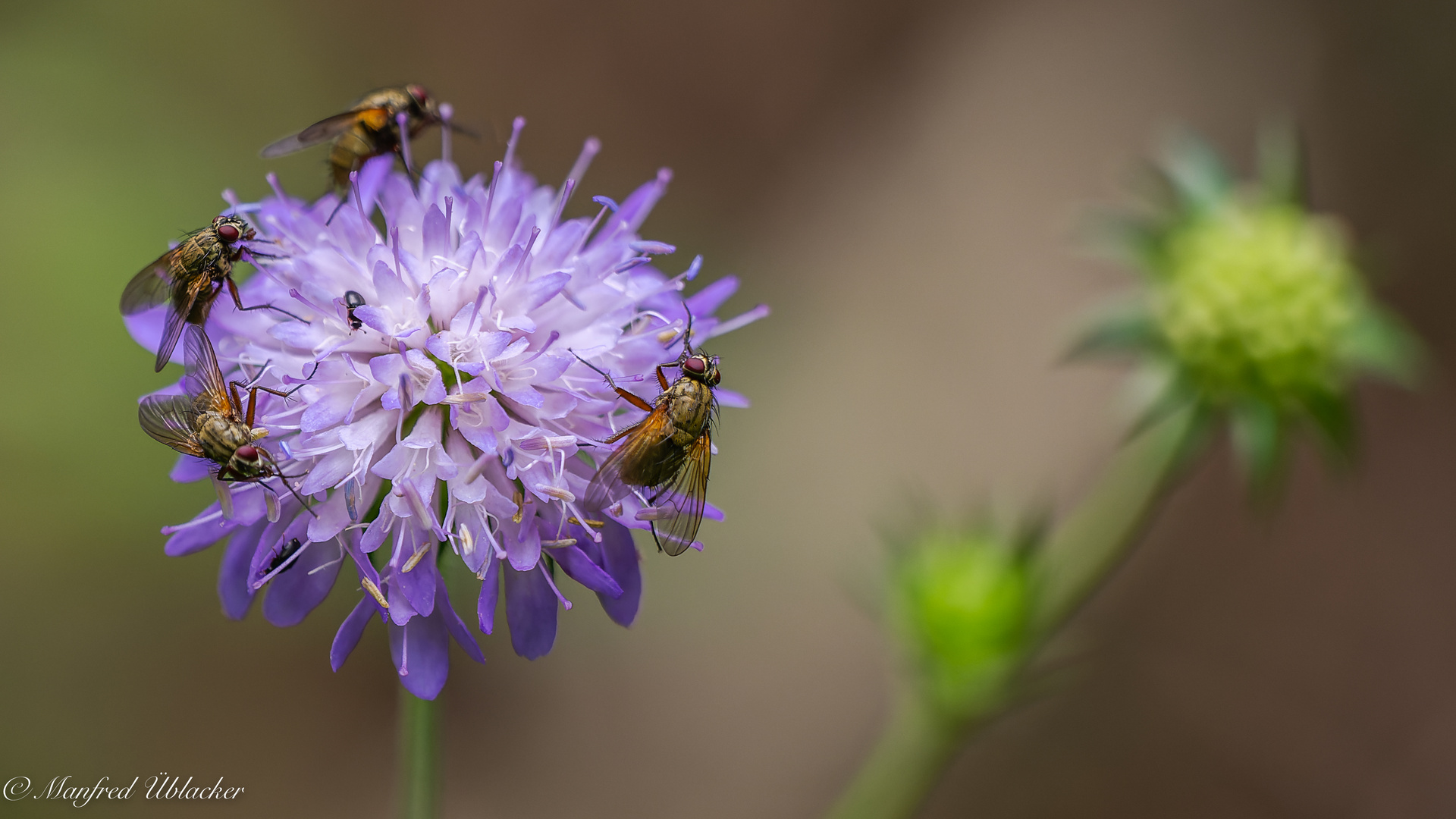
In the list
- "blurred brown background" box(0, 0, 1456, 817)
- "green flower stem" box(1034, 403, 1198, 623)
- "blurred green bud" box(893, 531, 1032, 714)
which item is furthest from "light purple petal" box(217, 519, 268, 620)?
"green flower stem" box(1034, 403, 1198, 623)

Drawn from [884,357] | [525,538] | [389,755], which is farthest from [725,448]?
[525,538]

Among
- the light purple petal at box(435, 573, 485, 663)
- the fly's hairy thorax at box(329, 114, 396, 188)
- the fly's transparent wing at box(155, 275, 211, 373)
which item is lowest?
the light purple petal at box(435, 573, 485, 663)

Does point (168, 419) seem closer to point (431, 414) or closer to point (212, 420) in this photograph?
point (212, 420)

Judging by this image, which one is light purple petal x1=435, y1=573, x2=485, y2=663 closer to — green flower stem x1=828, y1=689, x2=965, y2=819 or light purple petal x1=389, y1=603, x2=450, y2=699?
light purple petal x1=389, y1=603, x2=450, y2=699

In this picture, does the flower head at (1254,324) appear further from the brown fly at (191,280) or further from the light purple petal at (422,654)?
A: the brown fly at (191,280)

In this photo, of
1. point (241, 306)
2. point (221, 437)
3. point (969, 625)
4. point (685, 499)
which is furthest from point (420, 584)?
point (969, 625)

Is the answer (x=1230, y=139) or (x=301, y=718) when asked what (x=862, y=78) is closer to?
(x=1230, y=139)

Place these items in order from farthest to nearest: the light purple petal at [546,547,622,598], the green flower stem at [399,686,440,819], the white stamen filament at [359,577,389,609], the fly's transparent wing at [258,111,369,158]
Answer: the fly's transparent wing at [258,111,369,158] < the green flower stem at [399,686,440,819] < the light purple petal at [546,547,622,598] < the white stamen filament at [359,577,389,609]

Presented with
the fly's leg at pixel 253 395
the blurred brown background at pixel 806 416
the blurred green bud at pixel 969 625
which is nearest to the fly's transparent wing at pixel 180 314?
the fly's leg at pixel 253 395
